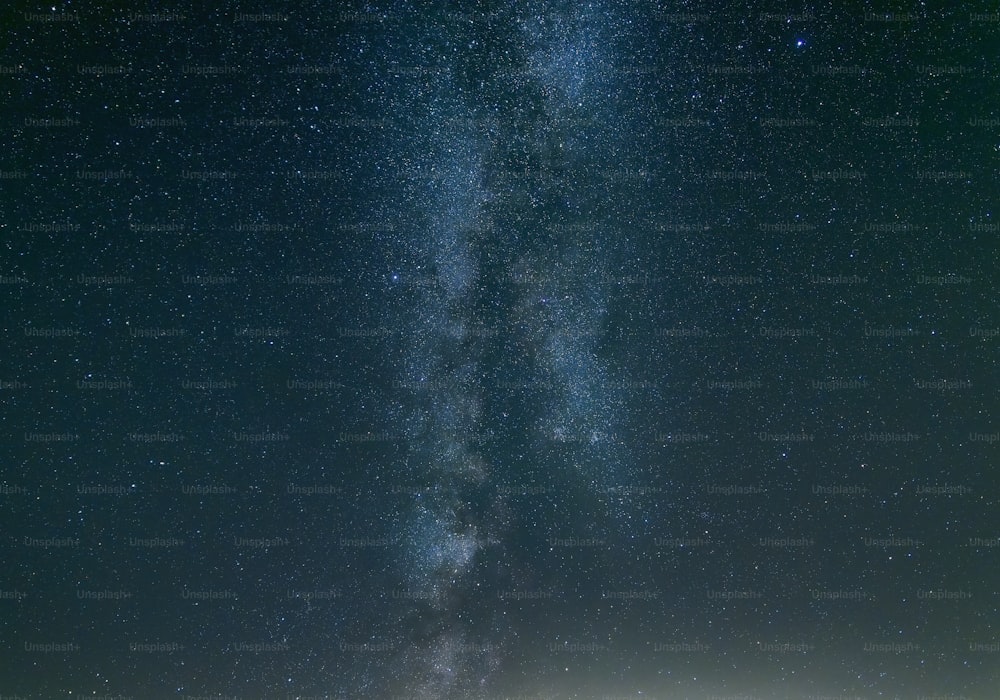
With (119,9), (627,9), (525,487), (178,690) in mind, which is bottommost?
(178,690)

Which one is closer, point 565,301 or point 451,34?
point 451,34

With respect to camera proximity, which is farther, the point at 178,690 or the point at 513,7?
the point at 178,690

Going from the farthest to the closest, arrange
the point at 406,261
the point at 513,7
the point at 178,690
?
the point at 178,690 → the point at 406,261 → the point at 513,7

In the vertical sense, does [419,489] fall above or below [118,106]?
below

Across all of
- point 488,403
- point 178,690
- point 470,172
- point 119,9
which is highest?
point 119,9

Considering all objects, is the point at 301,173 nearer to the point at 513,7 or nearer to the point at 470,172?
the point at 470,172

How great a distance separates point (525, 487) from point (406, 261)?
179 centimetres

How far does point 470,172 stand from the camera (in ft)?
10.8

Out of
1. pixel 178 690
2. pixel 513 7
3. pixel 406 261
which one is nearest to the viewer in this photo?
pixel 513 7

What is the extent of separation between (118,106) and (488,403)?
3092mm

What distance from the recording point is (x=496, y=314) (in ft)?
11.2

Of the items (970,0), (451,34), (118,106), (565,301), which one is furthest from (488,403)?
(970,0)

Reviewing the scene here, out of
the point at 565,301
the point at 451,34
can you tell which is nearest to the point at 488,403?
the point at 565,301

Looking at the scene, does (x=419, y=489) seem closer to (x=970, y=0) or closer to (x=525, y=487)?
(x=525, y=487)
